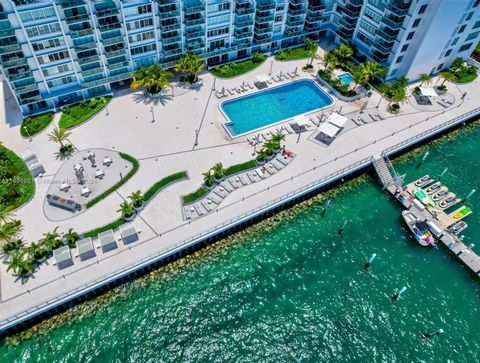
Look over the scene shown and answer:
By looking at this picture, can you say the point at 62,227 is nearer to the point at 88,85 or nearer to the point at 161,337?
the point at 161,337

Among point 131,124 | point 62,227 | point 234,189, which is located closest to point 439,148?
point 234,189

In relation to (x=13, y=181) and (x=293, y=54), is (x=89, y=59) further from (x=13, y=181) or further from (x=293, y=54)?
(x=293, y=54)

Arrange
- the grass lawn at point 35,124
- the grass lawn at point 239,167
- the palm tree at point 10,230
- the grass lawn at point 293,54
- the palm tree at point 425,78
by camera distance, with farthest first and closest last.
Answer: the grass lawn at point 293,54
the palm tree at point 425,78
the grass lawn at point 35,124
the grass lawn at point 239,167
the palm tree at point 10,230

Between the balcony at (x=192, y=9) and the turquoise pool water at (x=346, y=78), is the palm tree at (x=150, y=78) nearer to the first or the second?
Result: the balcony at (x=192, y=9)

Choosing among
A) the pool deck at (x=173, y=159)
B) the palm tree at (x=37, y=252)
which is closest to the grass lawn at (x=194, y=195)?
the pool deck at (x=173, y=159)

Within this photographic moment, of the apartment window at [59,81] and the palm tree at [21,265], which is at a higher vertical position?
the apartment window at [59,81]

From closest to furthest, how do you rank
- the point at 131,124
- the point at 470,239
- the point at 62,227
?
the point at 62,227 → the point at 470,239 → the point at 131,124
